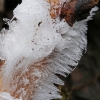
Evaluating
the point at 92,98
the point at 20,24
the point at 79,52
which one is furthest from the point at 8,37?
the point at 92,98

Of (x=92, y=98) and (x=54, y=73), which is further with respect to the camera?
(x=92, y=98)

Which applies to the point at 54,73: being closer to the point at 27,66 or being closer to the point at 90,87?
the point at 27,66

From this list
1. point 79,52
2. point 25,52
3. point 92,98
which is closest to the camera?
point 25,52

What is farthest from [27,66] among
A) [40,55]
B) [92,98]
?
[92,98]

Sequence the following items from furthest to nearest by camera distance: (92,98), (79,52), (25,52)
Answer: (92,98)
(79,52)
(25,52)

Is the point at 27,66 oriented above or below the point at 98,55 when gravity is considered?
above

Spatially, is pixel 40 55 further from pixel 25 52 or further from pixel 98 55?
pixel 98 55

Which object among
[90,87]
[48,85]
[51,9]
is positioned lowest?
[90,87]
